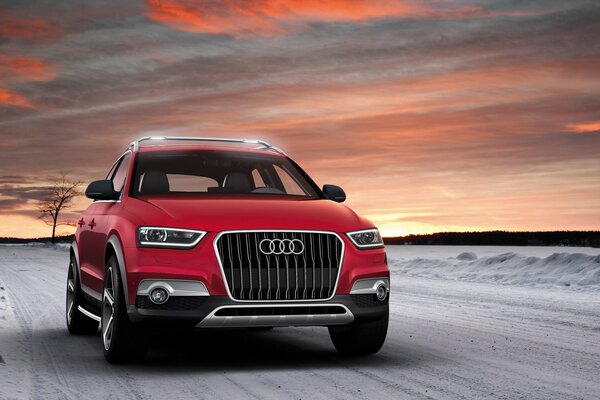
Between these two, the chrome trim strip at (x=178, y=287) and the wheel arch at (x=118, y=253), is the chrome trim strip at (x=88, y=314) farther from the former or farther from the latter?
the chrome trim strip at (x=178, y=287)

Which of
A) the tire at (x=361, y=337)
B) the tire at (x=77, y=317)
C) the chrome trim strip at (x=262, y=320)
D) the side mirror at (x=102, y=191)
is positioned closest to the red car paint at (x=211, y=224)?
the chrome trim strip at (x=262, y=320)

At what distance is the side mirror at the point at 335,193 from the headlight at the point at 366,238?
0.95 meters

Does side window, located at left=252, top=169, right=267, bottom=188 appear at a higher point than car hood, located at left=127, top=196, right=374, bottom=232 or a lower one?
higher

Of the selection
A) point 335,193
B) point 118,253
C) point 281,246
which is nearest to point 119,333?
point 118,253

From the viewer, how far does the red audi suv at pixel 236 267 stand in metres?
7.16

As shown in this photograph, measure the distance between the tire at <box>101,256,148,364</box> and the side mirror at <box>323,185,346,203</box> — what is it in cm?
219

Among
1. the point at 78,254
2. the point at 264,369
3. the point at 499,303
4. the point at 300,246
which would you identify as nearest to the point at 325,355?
the point at 264,369

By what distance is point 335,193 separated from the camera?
8859mm

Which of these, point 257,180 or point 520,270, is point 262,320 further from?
point 520,270

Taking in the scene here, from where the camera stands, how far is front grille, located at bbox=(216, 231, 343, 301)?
722 cm

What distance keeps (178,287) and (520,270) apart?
15053 millimetres

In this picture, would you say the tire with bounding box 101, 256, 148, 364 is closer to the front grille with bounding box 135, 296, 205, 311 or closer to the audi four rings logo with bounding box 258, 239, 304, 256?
the front grille with bounding box 135, 296, 205, 311

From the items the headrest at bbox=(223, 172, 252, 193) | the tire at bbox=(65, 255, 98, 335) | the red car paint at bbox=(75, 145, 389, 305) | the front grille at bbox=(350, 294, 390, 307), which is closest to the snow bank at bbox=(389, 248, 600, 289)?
the headrest at bbox=(223, 172, 252, 193)

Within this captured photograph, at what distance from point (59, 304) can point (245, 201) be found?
7259 mm
